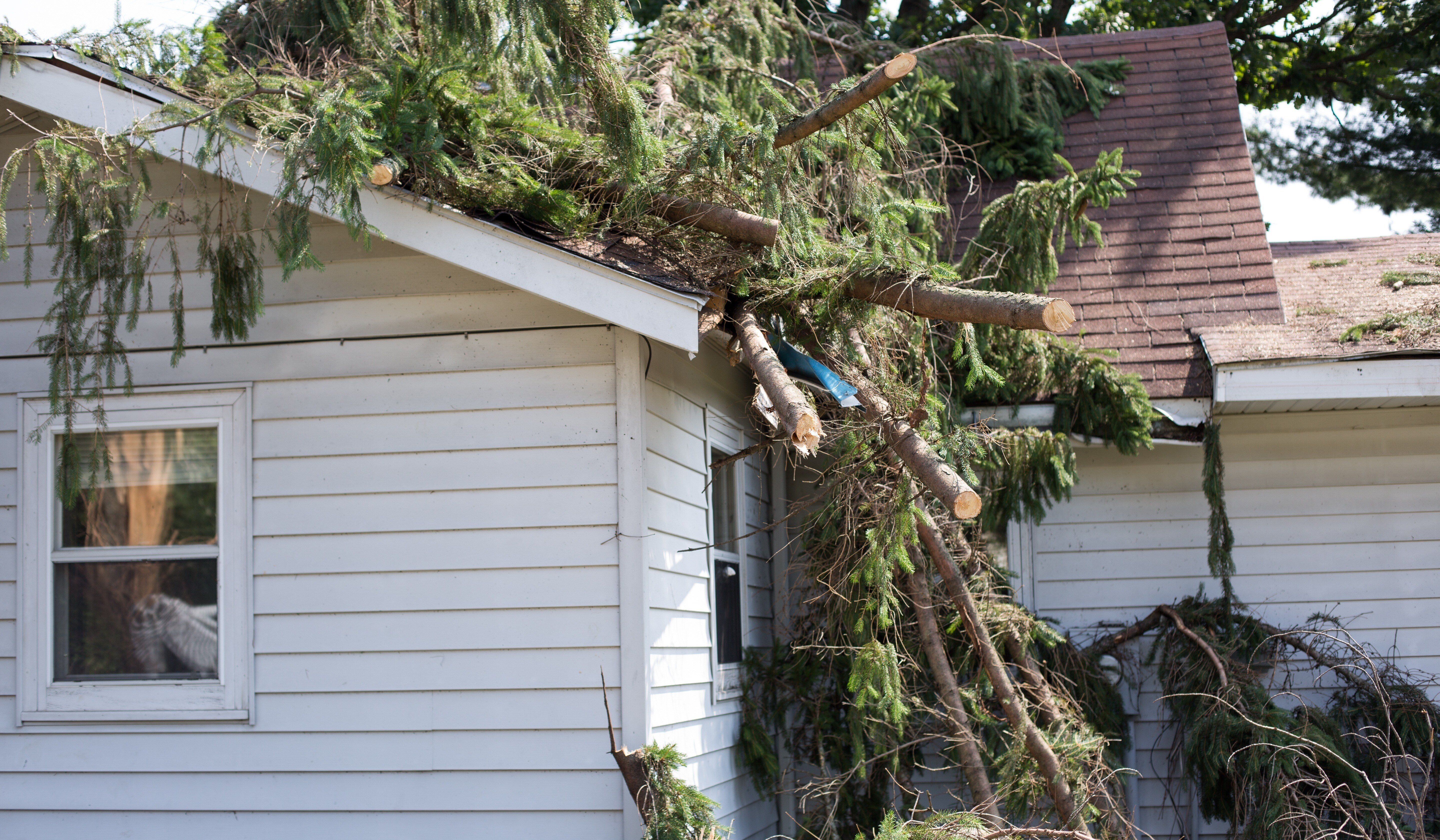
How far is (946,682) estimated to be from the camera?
5.33 metres

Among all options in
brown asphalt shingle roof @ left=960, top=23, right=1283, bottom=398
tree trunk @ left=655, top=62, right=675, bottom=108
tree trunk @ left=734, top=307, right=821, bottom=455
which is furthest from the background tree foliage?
tree trunk @ left=734, top=307, right=821, bottom=455

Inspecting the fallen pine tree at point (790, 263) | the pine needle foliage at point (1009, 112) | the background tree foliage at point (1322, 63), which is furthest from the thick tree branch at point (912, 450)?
the background tree foliage at point (1322, 63)

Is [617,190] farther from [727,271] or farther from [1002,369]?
A: [1002,369]

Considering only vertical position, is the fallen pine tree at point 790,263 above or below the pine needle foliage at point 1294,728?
above

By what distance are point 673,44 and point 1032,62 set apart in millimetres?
3167

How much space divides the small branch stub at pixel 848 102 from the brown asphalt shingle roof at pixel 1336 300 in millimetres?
2945

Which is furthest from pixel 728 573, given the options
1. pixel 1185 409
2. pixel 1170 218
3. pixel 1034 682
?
pixel 1170 218

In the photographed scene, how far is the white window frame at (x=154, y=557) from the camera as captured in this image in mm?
4688

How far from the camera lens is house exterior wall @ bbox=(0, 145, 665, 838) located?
448 cm

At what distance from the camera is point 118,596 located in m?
5.00

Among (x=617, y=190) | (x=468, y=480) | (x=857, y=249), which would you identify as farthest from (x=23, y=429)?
(x=857, y=249)

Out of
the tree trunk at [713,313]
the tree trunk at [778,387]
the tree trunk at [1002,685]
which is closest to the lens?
the tree trunk at [778,387]

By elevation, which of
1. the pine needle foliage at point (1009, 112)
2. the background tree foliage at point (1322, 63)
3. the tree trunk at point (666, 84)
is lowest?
the tree trunk at point (666, 84)

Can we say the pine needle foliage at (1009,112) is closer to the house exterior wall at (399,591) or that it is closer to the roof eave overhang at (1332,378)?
the roof eave overhang at (1332,378)
